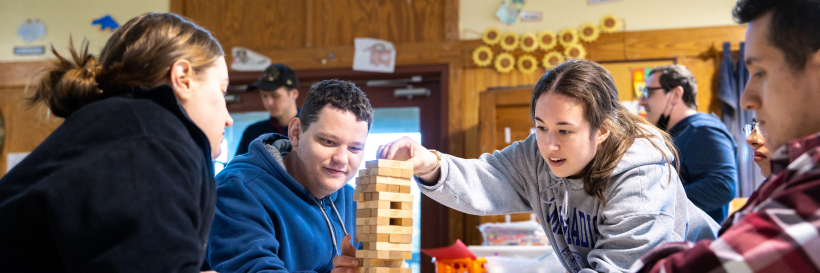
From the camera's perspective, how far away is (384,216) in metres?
1.38

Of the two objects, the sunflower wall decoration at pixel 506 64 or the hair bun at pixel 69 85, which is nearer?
the hair bun at pixel 69 85

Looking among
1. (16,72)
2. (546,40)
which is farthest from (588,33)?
(16,72)

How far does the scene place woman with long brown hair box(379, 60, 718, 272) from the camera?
154 cm

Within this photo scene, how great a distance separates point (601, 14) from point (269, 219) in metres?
3.61

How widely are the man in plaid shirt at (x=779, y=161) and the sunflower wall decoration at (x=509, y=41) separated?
3436 millimetres

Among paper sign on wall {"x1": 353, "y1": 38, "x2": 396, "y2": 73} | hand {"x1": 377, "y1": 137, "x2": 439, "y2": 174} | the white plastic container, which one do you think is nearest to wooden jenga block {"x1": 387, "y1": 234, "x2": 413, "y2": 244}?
hand {"x1": 377, "y1": 137, "x2": 439, "y2": 174}

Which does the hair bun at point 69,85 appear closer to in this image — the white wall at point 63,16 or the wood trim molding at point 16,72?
the white wall at point 63,16

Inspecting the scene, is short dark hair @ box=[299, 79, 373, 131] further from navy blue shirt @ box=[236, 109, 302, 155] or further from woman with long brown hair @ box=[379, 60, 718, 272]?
navy blue shirt @ box=[236, 109, 302, 155]

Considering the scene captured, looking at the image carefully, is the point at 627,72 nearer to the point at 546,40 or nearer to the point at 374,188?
the point at 546,40

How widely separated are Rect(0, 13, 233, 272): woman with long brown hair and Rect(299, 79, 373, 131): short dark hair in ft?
2.56

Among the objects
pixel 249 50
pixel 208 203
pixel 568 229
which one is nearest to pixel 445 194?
pixel 568 229

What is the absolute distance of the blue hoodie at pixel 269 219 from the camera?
1.54 metres

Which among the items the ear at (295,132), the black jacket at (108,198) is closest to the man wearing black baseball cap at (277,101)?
the ear at (295,132)

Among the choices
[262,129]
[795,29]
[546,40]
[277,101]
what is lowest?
[262,129]
